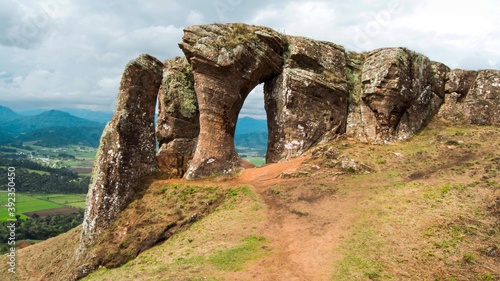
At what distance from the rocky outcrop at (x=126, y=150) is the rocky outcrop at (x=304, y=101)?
38.5 feet

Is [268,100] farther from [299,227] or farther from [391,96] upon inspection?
[299,227]

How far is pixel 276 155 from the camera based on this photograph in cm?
3497

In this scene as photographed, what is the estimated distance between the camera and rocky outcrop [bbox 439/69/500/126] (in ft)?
117

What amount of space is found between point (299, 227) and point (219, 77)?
16855 mm

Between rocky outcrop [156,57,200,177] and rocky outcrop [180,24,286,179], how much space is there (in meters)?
3.63

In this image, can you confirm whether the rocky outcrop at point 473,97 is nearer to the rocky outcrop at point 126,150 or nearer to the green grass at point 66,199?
the rocky outcrop at point 126,150

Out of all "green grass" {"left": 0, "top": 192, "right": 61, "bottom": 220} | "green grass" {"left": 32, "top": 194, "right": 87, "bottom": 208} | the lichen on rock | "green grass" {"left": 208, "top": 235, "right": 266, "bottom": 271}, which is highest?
the lichen on rock

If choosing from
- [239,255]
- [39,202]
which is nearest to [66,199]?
[39,202]

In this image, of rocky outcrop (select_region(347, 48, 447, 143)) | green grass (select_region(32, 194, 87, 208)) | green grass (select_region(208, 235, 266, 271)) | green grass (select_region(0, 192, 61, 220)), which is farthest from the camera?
green grass (select_region(32, 194, 87, 208))

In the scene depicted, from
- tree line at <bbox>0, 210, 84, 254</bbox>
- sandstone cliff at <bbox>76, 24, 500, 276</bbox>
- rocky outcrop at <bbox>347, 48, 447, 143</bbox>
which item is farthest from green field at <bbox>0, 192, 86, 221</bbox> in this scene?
rocky outcrop at <bbox>347, 48, 447, 143</bbox>

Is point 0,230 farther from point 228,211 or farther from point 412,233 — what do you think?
point 412,233

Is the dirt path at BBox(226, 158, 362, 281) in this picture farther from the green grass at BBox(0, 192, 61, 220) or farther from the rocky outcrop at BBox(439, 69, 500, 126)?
the green grass at BBox(0, 192, 61, 220)

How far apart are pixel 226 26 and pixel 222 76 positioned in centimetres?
485

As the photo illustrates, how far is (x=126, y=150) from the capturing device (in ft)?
98.4
